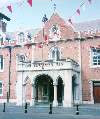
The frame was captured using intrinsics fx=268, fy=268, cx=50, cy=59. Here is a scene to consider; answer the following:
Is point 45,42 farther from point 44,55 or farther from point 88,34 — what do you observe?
point 88,34

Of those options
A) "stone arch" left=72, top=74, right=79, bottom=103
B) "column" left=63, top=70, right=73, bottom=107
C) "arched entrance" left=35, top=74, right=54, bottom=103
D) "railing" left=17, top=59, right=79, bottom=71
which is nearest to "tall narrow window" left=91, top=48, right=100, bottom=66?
"railing" left=17, top=59, right=79, bottom=71

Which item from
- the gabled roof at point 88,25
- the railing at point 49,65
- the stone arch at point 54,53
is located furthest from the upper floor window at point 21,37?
the railing at point 49,65

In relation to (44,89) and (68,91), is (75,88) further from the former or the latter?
(44,89)

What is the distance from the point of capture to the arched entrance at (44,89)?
32250 millimetres

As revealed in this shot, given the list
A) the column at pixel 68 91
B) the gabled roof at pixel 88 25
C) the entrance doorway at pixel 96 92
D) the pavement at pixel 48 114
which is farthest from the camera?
the gabled roof at pixel 88 25

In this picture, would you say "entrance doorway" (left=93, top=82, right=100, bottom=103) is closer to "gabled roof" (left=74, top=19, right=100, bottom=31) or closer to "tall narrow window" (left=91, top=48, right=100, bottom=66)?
"tall narrow window" (left=91, top=48, right=100, bottom=66)

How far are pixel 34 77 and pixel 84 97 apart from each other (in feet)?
21.5

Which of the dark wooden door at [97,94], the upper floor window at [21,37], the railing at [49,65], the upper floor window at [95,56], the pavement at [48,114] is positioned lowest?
the pavement at [48,114]

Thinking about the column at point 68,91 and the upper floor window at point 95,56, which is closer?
the column at point 68,91

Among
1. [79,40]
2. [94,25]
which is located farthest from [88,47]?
Answer: [94,25]

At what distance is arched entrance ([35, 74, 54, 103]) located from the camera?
106 feet

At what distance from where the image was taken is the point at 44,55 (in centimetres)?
3397

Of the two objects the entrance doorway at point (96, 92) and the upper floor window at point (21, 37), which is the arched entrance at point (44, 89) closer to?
the entrance doorway at point (96, 92)

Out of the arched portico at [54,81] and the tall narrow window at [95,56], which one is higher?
the tall narrow window at [95,56]
